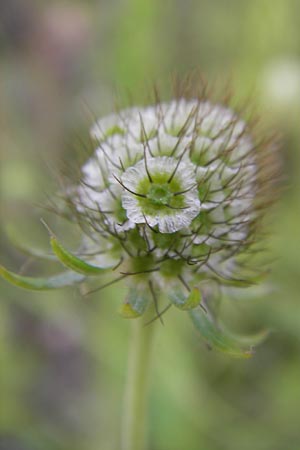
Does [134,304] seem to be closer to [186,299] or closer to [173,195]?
[186,299]

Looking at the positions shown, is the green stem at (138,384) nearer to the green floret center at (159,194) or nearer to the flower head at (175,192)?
the flower head at (175,192)

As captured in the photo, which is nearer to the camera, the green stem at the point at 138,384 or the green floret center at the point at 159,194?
the green floret center at the point at 159,194

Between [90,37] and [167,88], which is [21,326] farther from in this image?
[90,37]

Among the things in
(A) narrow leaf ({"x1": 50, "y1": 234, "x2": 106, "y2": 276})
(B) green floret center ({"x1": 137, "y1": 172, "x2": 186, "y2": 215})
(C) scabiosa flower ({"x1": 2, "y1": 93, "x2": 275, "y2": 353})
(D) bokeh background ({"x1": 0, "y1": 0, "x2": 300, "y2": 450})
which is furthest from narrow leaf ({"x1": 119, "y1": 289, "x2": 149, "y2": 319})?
(D) bokeh background ({"x1": 0, "y1": 0, "x2": 300, "y2": 450})

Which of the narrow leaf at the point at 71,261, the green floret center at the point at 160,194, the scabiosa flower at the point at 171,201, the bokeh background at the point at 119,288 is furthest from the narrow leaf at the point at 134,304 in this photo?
the bokeh background at the point at 119,288

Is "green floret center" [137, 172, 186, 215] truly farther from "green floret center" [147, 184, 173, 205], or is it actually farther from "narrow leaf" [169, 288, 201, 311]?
"narrow leaf" [169, 288, 201, 311]

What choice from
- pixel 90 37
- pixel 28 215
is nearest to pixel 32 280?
pixel 28 215

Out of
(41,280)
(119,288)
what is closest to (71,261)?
(41,280)
